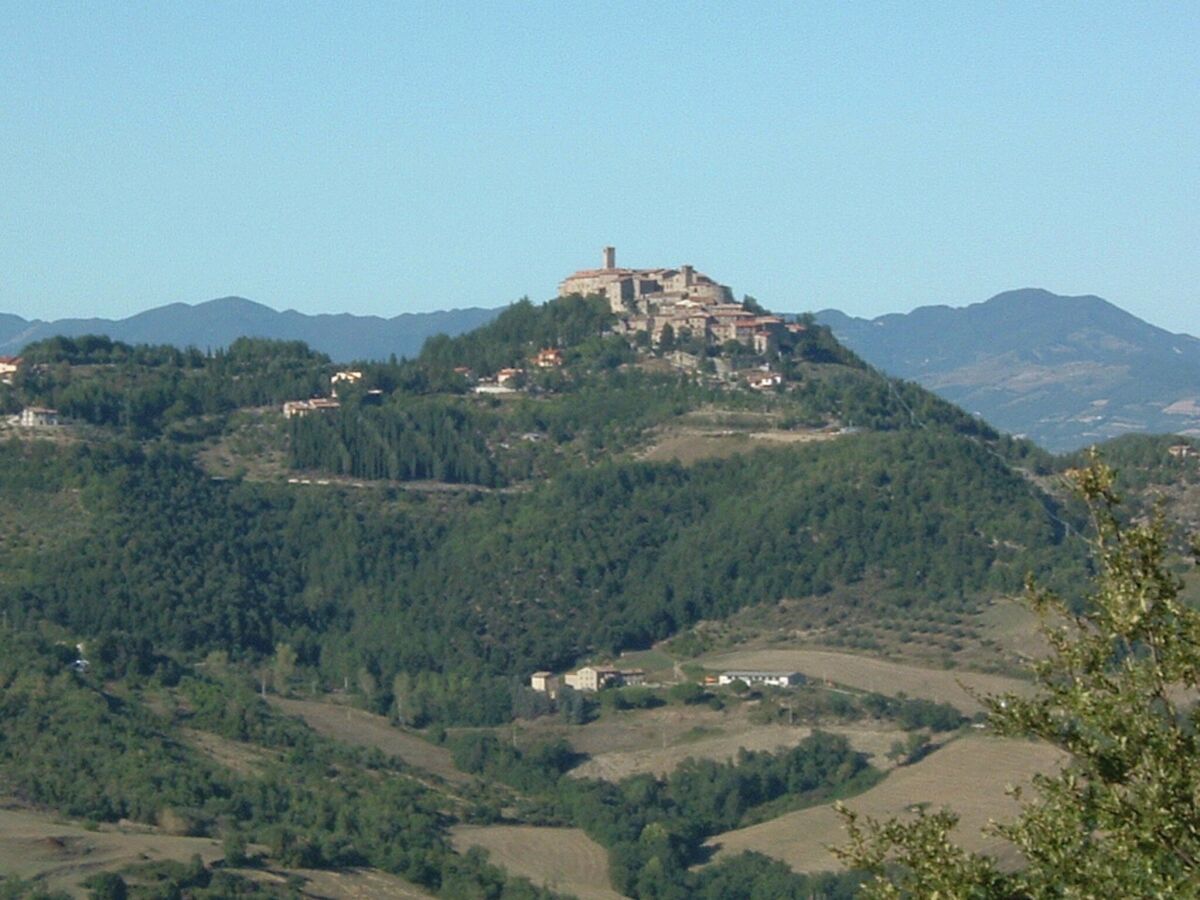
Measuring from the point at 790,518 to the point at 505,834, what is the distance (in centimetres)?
2242

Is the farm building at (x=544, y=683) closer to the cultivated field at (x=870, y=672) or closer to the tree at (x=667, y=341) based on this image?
the cultivated field at (x=870, y=672)

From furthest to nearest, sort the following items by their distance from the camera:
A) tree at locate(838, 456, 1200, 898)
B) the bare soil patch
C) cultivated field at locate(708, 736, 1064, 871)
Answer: the bare soil patch, cultivated field at locate(708, 736, 1064, 871), tree at locate(838, 456, 1200, 898)

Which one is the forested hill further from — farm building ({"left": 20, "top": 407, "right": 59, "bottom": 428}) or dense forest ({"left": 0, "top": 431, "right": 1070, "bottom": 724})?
farm building ({"left": 20, "top": 407, "right": 59, "bottom": 428})

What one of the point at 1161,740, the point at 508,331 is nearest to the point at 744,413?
the point at 508,331

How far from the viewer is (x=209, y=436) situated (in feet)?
253

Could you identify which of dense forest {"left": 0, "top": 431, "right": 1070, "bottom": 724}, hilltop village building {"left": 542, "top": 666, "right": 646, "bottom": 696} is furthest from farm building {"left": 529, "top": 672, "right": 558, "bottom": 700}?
dense forest {"left": 0, "top": 431, "right": 1070, "bottom": 724}

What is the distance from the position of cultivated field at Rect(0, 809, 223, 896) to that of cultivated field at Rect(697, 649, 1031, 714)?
1977 centimetres

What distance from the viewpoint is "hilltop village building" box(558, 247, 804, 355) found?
83.4 m

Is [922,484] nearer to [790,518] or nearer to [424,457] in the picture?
[790,518]

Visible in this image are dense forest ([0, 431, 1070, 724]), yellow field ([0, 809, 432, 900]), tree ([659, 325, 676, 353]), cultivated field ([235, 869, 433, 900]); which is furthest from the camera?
tree ([659, 325, 676, 353])

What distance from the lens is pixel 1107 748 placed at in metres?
9.55

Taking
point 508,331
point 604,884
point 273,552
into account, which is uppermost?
point 508,331

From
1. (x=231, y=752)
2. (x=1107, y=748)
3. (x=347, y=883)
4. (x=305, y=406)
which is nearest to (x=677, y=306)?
(x=305, y=406)

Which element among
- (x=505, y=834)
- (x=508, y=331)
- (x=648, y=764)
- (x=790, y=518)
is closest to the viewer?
(x=505, y=834)
